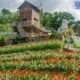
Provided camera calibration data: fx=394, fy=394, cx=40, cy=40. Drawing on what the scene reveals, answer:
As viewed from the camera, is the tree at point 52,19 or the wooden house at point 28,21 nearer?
the wooden house at point 28,21

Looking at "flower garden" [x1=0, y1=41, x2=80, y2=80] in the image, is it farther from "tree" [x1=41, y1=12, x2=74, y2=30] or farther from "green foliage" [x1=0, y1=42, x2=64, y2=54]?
"tree" [x1=41, y1=12, x2=74, y2=30]

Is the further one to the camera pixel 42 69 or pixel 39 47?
pixel 39 47

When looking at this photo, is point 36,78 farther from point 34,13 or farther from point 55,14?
point 55,14

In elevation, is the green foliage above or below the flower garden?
below

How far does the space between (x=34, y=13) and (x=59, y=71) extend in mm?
33375

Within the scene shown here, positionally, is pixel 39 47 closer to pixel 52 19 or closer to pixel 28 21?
pixel 28 21

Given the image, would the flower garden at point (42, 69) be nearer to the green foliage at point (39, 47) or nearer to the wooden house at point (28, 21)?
the green foliage at point (39, 47)

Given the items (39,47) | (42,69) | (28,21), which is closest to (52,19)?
(28,21)

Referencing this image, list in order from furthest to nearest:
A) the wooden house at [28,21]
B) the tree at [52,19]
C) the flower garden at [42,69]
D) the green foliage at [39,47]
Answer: the tree at [52,19], the wooden house at [28,21], the green foliage at [39,47], the flower garden at [42,69]

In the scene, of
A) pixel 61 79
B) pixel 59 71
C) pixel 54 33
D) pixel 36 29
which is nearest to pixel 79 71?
pixel 59 71

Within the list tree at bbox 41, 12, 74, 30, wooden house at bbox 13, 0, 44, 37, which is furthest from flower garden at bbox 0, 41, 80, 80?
tree at bbox 41, 12, 74, 30

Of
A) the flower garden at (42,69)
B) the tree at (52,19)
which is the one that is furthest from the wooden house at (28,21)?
the flower garden at (42,69)

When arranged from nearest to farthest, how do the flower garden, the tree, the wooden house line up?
the flower garden → the wooden house → the tree

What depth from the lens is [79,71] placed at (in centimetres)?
1602
